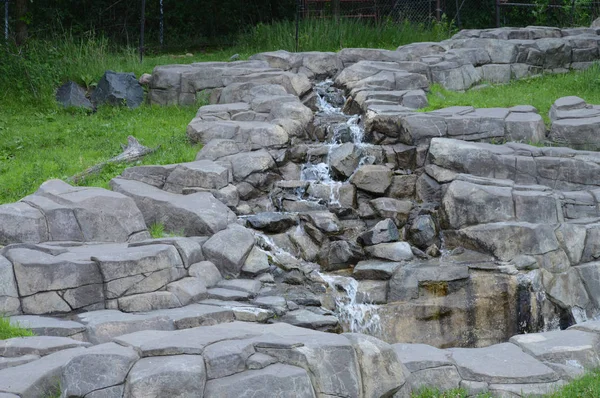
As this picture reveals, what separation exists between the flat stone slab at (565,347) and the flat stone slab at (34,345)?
4048 millimetres

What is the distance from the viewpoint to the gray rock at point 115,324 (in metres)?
7.77

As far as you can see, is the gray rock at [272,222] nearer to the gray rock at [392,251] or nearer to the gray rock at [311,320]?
the gray rock at [392,251]

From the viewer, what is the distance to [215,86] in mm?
16219

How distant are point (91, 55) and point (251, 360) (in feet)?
42.2

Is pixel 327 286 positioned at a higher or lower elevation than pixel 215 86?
lower

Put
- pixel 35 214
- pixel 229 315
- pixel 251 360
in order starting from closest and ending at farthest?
pixel 251 360, pixel 229 315, pixel 35 214

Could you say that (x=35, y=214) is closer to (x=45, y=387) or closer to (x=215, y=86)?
(x=45, y=387)

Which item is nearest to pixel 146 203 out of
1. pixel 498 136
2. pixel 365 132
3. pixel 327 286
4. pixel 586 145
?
pixel 327 286

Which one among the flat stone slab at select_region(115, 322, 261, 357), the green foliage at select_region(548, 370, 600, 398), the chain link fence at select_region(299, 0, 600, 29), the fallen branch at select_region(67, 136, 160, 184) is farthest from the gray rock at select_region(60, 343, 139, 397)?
the chain link fence at select_region(299, 0, 600, 29)

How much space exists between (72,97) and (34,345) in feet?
31.7

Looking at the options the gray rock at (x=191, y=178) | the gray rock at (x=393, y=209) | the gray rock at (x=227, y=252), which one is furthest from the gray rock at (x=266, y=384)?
the gray rock at (x=393, y=209)

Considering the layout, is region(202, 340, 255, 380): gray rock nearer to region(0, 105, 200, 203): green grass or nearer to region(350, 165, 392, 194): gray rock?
region(0, 105, 200, 203): green grass

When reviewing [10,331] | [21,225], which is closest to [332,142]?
[21,225]

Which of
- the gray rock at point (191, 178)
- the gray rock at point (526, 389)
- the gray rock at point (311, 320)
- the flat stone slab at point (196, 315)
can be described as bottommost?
the gray rock at point (311, 320)
